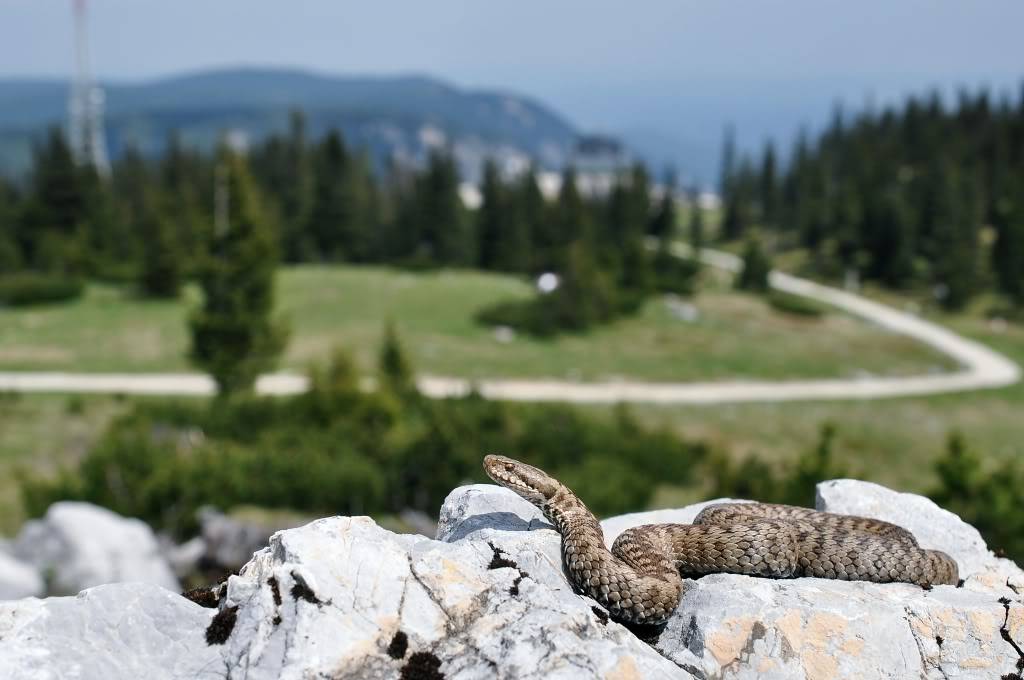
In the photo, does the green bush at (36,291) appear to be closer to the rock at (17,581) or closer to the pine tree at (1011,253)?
the rock at (17,581)

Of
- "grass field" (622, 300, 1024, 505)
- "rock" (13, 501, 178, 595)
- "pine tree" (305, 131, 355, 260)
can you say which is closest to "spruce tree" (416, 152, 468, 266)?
"pine tree" (305, 131, 355, 260)

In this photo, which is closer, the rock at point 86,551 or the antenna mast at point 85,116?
the rock at point 86,551

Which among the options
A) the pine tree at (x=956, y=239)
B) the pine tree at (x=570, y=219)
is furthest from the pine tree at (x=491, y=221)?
the pine tree at (x=956, y=239)

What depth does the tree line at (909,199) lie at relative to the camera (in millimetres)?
86125

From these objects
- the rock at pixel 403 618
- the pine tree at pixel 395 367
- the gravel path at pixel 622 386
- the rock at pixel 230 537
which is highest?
the rock at pixel 403 618

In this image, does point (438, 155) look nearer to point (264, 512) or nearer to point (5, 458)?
point (5, 458)

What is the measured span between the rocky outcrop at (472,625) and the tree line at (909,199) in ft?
272

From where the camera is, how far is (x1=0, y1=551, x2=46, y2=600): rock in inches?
744

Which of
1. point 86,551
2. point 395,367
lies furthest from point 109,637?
point 395,367

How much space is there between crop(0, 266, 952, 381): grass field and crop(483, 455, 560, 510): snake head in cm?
3955

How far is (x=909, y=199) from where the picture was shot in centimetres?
10344

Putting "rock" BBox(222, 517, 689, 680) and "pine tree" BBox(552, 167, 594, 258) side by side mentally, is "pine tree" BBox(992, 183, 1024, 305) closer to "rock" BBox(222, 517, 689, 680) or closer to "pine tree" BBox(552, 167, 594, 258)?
"pine tree" BBox(552, 167, 594, 258)

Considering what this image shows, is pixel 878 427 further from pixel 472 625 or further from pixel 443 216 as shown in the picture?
pixel 443 216

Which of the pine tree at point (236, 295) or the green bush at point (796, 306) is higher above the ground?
the pine tree at point (236, 295)
